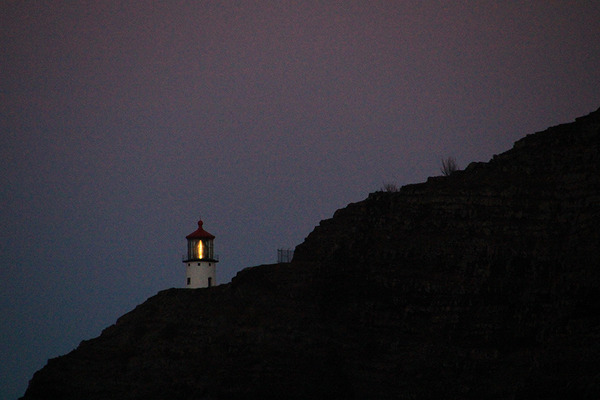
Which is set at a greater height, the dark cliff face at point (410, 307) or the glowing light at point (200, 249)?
the glowing light at point (200, 249)

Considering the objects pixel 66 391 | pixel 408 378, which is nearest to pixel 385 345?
pixel 408 378

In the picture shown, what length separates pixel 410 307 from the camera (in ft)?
295

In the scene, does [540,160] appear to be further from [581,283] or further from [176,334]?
[176,334]

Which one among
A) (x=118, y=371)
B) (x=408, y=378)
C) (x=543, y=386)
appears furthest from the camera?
(x=118, y=371)

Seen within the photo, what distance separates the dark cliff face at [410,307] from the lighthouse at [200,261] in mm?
14977

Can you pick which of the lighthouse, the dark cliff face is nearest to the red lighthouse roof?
the lighthouse

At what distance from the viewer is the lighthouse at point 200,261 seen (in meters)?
111

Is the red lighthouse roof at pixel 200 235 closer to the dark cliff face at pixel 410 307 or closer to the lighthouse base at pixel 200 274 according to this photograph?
the lighthouse base at pixel 200 274

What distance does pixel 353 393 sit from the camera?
87.8 metres

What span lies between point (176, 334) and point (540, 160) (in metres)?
22.6

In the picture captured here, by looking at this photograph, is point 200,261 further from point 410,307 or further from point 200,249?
point 410,307

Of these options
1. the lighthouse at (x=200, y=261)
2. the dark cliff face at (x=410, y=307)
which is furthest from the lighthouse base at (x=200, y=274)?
the dark cliff face at (x=410, y=307)

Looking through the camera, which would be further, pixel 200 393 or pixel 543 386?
pixel 200 393

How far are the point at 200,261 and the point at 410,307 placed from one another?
25581mm
